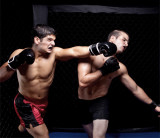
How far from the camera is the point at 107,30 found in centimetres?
223

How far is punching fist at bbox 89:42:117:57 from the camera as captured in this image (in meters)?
1.41

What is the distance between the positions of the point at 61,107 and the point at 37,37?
3.45 feet

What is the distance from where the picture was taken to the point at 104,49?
1433 mm

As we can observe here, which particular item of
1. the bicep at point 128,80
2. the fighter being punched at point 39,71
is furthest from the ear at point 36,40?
the bicep at point 128,80

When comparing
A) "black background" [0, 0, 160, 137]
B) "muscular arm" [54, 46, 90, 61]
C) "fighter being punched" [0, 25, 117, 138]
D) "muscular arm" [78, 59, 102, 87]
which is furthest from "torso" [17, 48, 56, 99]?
"black background" [0, 0, 160, 137]

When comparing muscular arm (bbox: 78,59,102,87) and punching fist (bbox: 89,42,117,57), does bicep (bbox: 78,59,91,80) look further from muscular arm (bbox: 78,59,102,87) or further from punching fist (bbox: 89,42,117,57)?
punching fist (bbox: 89,42,117,57)

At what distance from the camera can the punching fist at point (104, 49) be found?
4.61ft

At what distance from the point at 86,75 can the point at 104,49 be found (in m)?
0.23

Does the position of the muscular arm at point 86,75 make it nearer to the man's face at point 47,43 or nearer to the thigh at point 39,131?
the man's face at point 47,43

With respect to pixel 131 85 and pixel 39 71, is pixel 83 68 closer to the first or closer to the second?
pixel 39 71

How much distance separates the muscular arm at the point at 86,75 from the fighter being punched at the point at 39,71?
0.30 ft

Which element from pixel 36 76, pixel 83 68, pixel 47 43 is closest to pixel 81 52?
pixel 83 68

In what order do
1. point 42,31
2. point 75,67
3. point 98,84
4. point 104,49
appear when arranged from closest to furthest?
1. point 104,49
2. point 42,31
3. point 98,84
4. point 75,67

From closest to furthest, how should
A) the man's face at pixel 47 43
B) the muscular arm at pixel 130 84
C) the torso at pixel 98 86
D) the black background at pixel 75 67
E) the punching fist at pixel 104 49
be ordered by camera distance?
the punching fist at pixel 104 49 → the man's face at pixel 47 43 → the torso at pixel 98 86 → the muscular arm at pixel 130 84 → the black background at pixel 75 67
